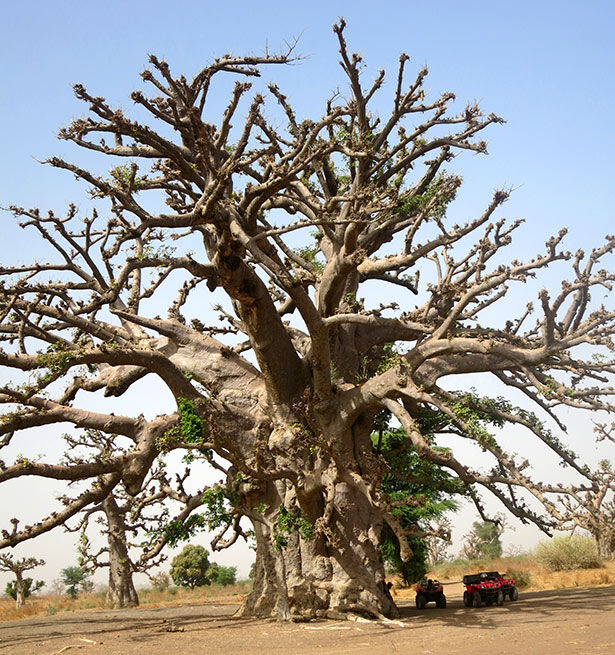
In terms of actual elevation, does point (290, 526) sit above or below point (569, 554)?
above

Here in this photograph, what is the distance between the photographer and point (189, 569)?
32.8m

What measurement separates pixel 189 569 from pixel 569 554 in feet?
60.9

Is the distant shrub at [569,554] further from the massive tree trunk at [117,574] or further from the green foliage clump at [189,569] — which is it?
the green foliage clump at [189,569]

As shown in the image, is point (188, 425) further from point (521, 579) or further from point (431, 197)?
point (521, 579)

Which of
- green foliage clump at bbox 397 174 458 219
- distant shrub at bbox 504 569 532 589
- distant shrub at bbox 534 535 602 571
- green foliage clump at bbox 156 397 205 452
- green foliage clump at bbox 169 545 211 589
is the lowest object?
distant shrub at bbox 504 569 532 589

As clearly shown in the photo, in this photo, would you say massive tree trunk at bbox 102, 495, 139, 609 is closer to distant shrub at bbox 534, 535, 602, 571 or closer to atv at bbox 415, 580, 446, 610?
atv at bbox 415, 580, 446, 610

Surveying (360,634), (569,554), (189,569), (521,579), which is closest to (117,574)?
(521,579)

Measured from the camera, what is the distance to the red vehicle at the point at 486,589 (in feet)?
42.0

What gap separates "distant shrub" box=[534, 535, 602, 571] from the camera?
1980 centimetres

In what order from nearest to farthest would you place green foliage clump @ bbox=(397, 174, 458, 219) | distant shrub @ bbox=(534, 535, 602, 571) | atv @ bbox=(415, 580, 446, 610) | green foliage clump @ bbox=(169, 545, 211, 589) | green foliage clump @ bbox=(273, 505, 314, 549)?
green foliage clump @ bbox=(273, 505, 314, 549) → green foliage clump @ bbox=(397, 174, 458, 219) → atv @ bbox=(415, 580, 446, 610) → distant shrub @ bbox=(534, 535, 602, 571) → green foliage clump @ bbox=(169, 545, 211, 589)

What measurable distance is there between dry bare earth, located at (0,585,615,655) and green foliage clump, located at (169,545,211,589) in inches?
873

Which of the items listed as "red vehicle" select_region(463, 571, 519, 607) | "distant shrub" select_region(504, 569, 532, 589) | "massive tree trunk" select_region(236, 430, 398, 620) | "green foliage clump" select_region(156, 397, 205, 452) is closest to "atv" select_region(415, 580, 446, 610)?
"red vehicle" select_region(463, 571, 519, 607)

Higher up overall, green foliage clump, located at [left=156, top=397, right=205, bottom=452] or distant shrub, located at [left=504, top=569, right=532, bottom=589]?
green foliage clump, located at [left=156, top=397, right=205, bottom=452]

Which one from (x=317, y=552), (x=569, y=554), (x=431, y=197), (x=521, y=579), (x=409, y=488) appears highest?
(x=431, y=197)
